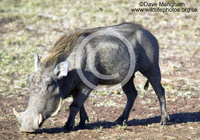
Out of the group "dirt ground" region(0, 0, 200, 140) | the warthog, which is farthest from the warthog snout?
"dirt ground" region(0, 0, 200, 140)

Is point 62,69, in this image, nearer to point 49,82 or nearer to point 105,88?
point 49,82

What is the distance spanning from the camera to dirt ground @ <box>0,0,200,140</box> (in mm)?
5301

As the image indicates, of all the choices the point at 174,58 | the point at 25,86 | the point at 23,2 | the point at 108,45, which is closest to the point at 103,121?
the point at 108,45

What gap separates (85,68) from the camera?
5.19 meters

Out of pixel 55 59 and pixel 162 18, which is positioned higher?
pixel 162 18

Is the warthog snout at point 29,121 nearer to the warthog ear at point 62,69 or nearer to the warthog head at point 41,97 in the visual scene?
the warthog head at point 41,97

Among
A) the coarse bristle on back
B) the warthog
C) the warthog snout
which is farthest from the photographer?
the coarse bristle on back

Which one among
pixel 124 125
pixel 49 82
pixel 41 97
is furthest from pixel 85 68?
pixel 124 125

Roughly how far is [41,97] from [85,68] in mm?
798

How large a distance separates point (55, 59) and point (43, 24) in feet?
20.6

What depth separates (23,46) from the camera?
9.42 m

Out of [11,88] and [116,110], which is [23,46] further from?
[116,110]

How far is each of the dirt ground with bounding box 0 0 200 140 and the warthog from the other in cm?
34

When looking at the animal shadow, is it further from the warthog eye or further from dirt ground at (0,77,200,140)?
the warthog eye
